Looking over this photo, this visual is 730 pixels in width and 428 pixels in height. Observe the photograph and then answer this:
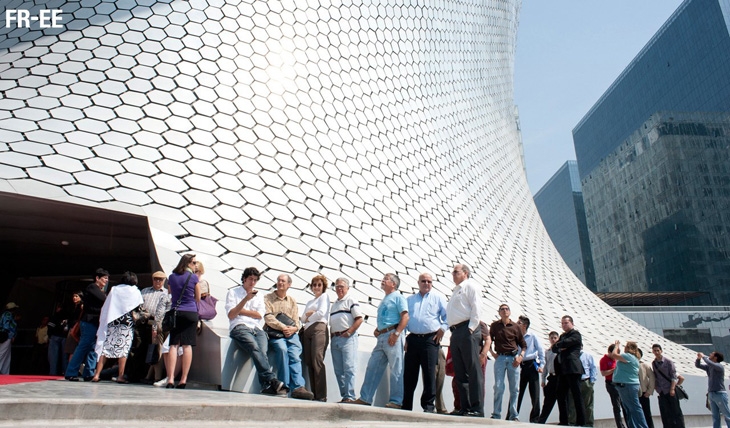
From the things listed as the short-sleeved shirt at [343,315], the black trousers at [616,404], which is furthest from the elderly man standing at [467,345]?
the black trousers at [616,404]

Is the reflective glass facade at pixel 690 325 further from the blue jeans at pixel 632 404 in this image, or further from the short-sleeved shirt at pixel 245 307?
the short-sleeved shirt at pixel 245 307

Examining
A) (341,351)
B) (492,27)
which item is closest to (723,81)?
(492,27)

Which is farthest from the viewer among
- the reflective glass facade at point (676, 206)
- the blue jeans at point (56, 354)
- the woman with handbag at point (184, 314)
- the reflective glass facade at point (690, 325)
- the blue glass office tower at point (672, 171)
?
the blue glass office tower at point (672, 171)

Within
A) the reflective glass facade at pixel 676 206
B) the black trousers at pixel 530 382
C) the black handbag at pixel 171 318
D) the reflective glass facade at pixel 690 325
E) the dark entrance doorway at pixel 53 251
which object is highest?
the reflective glass facade at pixel 676 206

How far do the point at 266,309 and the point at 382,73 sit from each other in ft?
18.5

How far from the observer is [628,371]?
18.7 ft

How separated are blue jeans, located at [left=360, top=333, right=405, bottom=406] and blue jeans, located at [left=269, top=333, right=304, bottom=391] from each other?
509 mm

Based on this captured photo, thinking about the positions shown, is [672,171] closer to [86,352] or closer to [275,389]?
[275,389]

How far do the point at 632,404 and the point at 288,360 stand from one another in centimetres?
320

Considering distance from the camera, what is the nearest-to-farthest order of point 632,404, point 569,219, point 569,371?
point 569,371 < point 632,404 < point 569,219

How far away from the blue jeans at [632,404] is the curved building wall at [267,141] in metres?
2.45

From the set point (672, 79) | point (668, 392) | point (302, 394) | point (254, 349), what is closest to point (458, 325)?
point (302, 394)

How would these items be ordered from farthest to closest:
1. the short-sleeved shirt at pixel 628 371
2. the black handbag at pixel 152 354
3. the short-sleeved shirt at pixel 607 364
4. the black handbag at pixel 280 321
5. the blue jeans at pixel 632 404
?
the short-sleeved shirt at pixel 607 364
the short-sleeved shirt at pixel 628 371
the blue jeans at pixel 632 404
the black handbag at pixel 152 354
the black handbag at pixel 280 321

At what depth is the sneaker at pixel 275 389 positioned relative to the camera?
4.45 meters
